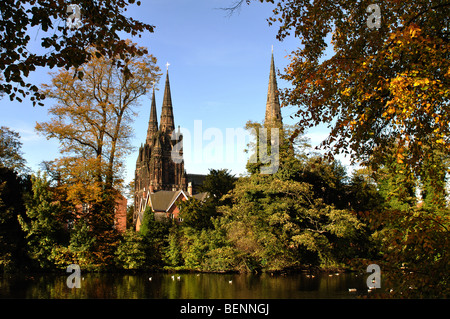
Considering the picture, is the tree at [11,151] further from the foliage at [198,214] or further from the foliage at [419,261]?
the foliage at [419,261]

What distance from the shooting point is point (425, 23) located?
336 inches

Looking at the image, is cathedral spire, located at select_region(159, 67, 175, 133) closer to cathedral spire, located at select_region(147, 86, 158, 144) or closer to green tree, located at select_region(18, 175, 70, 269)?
cathedral spire, located at select_region(147, 86, 158, 144)

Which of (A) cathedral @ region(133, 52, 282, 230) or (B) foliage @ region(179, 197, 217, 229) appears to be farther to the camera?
(A) cathedral @ region(133, 52, 282, 230)

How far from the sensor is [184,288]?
2092 centimetres

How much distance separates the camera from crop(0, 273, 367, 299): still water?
17.7m

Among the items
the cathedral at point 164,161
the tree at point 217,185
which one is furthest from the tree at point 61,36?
the cathedral at point 164,161

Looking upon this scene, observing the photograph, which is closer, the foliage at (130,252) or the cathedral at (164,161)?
the foliage at (130,252)

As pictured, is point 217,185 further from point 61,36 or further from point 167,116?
point 167,116

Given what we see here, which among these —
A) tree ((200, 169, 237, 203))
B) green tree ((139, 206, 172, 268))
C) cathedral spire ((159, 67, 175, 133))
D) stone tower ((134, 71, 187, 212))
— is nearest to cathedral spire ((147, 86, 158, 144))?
stone tower ((134, 71, 187, 212))

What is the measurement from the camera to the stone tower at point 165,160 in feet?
292

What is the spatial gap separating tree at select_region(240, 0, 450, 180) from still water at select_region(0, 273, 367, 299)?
34.2 feet

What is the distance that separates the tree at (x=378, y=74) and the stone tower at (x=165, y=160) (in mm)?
79951

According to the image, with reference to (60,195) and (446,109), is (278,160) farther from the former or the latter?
(446,109)

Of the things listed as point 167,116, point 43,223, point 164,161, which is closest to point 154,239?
point 43,223
